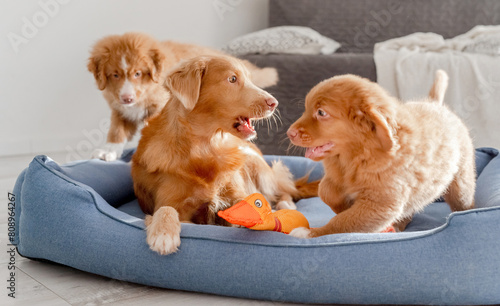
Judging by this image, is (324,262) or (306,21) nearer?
(324,262)

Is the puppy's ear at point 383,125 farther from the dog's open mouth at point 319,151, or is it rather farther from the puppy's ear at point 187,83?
the puppy's ear at point 187,83

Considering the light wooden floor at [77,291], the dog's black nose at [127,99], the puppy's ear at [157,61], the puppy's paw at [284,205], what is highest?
the puppy's ear at [157,61]

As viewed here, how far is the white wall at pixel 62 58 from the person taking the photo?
5230 millimetres

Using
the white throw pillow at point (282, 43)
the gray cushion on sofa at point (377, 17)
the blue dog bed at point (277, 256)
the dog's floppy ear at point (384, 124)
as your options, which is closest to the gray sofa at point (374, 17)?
the gray cushion on sofa at point (377, 17)

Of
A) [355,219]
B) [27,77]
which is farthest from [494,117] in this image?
[27,77]

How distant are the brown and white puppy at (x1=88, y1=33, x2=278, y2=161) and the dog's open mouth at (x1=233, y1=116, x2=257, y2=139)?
911 millimetres

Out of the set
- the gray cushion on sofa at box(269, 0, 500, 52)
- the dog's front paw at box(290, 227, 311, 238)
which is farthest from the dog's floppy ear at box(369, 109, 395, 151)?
the gray cushion on sofa at box(269, 0, 500, 52)

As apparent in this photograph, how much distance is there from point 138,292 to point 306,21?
474 centimetres

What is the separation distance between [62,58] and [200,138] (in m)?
3.71

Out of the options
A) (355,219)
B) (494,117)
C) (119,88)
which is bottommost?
(494,117)

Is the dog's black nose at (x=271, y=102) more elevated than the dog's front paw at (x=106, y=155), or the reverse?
the dog's black nose at (x=271, y=102)

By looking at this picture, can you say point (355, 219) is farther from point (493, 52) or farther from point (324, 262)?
point (493, 52)

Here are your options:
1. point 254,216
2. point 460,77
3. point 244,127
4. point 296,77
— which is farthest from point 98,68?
point 460,77

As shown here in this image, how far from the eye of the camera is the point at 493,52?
4.48m
